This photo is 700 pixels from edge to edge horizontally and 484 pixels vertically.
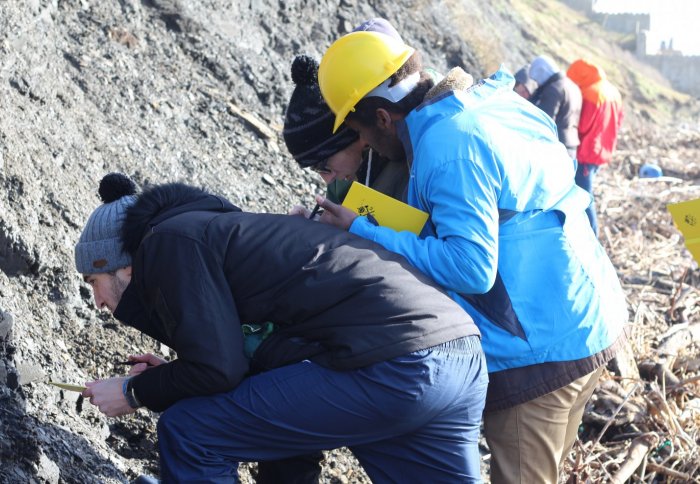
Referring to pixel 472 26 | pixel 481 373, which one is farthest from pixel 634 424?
pixel 472 26

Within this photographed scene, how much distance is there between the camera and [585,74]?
27.7 feet

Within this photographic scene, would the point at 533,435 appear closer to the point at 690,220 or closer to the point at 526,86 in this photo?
the point at 690,220

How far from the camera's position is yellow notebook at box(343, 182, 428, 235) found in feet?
10.5

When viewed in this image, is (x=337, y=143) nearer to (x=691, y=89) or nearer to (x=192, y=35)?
(x=192, y=35)

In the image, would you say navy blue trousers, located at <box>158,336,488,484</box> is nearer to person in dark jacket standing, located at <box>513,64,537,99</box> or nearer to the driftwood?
the driftwood

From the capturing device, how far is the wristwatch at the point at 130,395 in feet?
10.1

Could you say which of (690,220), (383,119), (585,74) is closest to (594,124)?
(585,74)

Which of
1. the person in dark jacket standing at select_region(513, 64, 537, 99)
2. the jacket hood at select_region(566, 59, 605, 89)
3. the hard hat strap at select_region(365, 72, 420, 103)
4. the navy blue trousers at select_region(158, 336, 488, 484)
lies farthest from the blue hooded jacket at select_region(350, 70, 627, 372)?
the jacket hood at select_region(566, 59, 605, 89)

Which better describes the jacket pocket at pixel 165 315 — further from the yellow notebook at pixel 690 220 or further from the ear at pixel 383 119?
Result: the yellow notebook at pixel 690 220

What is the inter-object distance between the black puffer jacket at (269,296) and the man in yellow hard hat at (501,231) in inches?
8.9

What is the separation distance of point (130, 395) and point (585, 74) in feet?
20.9

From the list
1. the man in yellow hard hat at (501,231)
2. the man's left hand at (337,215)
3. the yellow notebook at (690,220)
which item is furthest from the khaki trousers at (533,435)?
the man's left hand at (337,215)

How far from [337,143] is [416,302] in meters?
1.03

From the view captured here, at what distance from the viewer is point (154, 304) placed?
290 cm
